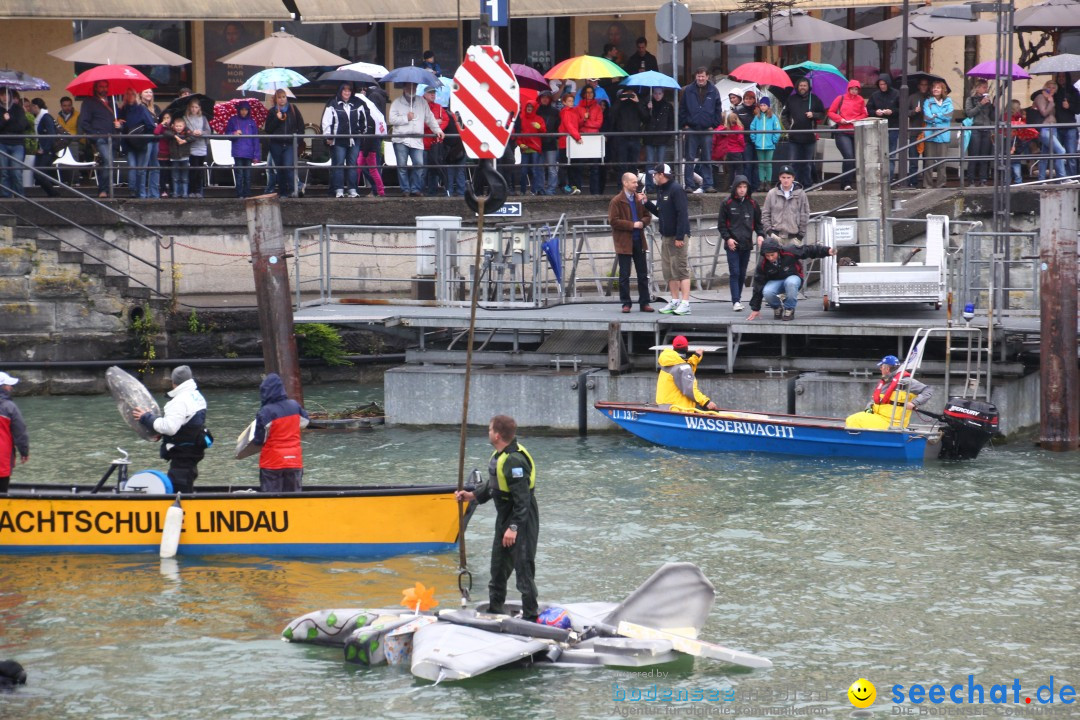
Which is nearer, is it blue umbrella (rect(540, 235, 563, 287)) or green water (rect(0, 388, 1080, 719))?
green water (rect(0, 388, 1080, 719))

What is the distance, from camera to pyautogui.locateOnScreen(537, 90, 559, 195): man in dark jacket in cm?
2630

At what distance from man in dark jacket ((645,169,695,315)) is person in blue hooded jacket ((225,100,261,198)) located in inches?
302

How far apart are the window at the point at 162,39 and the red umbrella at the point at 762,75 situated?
34.3 ft

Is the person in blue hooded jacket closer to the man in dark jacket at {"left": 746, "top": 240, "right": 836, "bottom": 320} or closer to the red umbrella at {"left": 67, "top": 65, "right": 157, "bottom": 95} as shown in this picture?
the red umbrella at {"left": 67, "top": 65, "right": 157, "bottom": 95}

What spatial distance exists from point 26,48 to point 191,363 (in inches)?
350

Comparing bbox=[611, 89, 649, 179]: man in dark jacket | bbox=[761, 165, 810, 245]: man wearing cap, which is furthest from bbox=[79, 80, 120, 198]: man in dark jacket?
bbox=[761, 165, 810, 245]: man wearing cap

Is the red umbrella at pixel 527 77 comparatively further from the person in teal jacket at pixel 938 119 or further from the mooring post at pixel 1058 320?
the mooring post at pixel 1058 320

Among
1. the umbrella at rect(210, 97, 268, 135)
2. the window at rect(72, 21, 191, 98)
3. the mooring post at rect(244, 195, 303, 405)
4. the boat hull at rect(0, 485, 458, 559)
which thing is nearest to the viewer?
the boat hull at rect(0, 485, 458, 559)

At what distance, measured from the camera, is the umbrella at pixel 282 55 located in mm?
26469

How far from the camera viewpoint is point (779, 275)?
20.6 m

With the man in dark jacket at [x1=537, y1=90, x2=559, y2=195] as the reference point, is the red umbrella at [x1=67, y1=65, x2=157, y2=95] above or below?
above

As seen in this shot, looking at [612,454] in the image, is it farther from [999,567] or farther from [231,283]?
[231,283]

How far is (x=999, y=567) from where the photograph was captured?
14469 mm

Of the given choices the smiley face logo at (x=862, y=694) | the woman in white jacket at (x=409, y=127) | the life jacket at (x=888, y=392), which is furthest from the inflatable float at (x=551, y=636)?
the woman in white jacket at (x=409, y=127)
